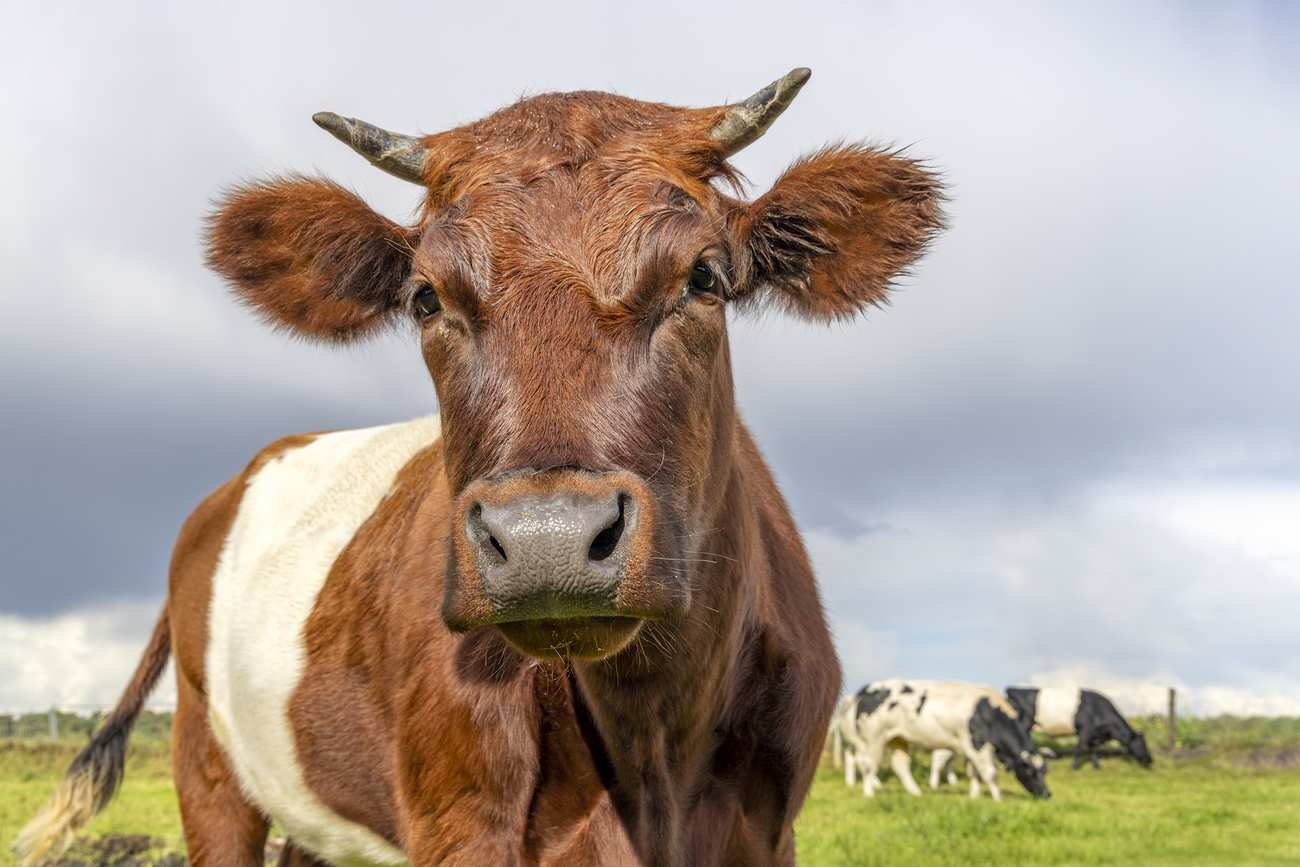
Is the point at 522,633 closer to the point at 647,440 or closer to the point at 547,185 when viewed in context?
the point at 647,440

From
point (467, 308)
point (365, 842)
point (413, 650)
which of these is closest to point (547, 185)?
point (467, 308)

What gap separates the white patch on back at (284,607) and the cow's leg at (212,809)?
13cm

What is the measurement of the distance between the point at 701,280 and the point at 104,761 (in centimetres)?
617

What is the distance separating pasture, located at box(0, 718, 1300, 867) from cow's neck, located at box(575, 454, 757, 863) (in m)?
8.46

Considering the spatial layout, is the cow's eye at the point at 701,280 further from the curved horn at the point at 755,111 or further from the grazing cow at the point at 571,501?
the curved horn at the point at 755,111

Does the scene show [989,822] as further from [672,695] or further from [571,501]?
[571,501]

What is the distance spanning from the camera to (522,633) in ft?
9.70

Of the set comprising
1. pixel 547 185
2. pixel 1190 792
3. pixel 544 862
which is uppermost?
pixel 547 185

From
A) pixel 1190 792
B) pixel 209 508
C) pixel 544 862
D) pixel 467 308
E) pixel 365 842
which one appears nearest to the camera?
pixel 467 308

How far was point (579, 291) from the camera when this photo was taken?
319cm

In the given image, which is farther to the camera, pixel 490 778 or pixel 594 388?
pixel 490 778

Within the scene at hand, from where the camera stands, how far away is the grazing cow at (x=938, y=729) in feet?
79.0

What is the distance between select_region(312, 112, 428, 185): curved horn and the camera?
4.10m

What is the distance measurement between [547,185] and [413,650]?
1.76 meters
